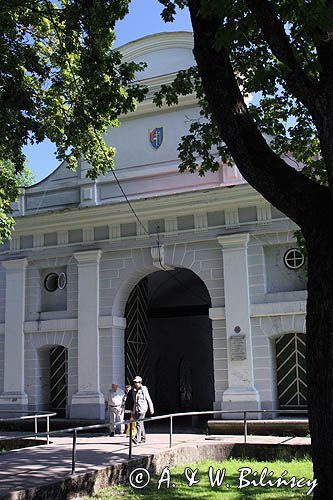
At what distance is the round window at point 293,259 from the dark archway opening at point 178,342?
16.8 feet

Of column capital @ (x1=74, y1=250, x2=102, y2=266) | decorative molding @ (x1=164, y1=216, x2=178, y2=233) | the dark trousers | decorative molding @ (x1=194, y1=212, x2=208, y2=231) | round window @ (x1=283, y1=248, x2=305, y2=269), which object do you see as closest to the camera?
the dark trousers

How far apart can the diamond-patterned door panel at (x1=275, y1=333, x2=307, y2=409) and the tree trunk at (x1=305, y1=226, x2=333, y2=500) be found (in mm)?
10258

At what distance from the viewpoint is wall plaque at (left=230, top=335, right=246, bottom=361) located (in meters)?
15.6

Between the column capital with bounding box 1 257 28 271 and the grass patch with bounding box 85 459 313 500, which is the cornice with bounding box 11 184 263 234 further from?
the grass patch with bounding box 85 459 313 500

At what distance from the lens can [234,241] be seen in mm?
16141

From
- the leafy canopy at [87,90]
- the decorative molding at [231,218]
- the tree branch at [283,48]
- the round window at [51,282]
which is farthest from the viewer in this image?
the round window at [51,282]

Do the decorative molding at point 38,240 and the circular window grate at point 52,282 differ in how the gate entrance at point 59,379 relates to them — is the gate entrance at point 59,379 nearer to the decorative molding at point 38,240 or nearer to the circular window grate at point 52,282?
the circular window grate at point 52,282

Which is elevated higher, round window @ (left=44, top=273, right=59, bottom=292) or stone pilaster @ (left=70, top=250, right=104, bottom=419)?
round window @ (left=44, top=273, right=59, bottom=292)

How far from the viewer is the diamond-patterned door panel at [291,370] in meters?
15.6

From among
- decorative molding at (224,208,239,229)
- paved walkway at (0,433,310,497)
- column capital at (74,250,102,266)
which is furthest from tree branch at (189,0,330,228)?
column capital at (74,250,102,266)

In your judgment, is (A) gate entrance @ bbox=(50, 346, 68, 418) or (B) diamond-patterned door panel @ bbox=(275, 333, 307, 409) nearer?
(B) diamond-patterned door panel @ bbox=(275, 333, 307, 409)

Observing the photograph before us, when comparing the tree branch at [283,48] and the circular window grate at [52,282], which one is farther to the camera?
the circular window grate at [52,282]

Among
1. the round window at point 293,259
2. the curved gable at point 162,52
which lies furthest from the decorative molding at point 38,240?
the round window at point 293,259

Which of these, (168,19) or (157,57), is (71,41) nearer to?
(168,19)
